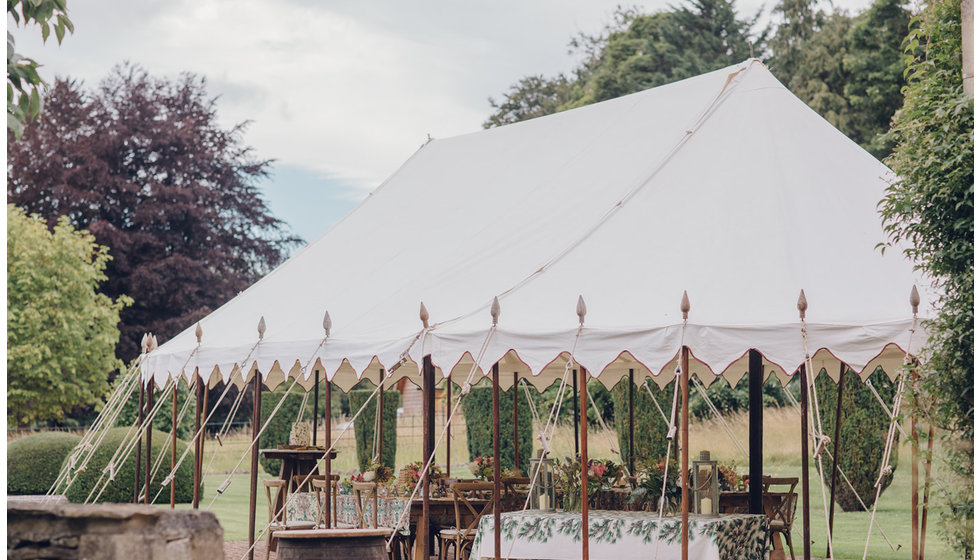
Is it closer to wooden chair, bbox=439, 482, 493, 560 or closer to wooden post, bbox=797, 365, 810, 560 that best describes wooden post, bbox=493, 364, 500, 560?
wooden chair, bbox=439, 482, 493, 560

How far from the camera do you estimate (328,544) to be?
738 cm

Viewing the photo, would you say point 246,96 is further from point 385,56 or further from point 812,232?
point 812,232

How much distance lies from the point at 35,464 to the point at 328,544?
12.3 m

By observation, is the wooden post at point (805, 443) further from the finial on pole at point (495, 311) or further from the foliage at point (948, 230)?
the finial on pole at point (495, 311)

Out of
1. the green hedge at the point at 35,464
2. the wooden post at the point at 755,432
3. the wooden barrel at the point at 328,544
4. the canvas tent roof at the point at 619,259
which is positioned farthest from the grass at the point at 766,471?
the wooden barrel at the point at 328,544

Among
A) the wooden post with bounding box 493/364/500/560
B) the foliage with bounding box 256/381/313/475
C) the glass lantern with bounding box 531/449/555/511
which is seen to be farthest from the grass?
the wooden post with bounding box 493/364/500/560

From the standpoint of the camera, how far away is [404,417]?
30734mm

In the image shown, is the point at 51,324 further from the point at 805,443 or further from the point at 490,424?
the point at 805,443

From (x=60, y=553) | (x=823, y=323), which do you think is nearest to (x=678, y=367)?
(x=823, y=323)

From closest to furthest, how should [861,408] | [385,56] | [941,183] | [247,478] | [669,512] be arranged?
1. [941,183]
2. [669,512]
3. [861,408]
4. [247,478]
5. [385,56]

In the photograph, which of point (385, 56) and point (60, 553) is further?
point (385, 56)

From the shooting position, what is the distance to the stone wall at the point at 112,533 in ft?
14.1

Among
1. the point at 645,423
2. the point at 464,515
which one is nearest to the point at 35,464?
the point at 645,423

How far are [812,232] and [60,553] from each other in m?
5.81
